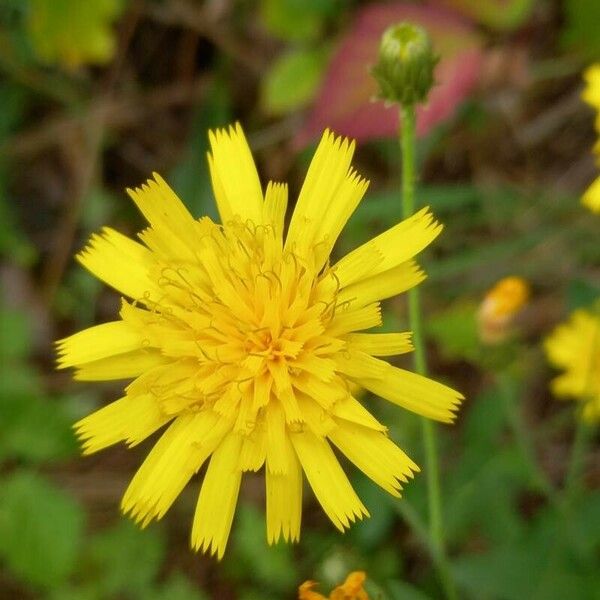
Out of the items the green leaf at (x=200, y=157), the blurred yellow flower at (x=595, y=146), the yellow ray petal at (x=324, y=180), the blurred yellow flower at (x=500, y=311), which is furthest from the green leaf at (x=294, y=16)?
the yellow ray petal at (x=324, y=180)

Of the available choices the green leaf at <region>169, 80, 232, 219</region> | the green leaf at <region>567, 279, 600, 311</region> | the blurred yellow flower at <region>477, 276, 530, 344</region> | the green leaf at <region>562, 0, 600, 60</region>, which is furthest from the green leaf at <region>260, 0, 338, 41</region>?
the green leaf at <region>567, 279, 600, 311</region>

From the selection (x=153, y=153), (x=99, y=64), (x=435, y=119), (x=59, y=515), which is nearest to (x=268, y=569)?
(x=59, y=515)

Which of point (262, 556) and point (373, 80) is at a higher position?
point (373, 80)

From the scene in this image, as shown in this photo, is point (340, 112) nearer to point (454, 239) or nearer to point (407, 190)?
point (454, 239)

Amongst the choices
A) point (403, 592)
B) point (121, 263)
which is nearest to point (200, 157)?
point (121, 263)

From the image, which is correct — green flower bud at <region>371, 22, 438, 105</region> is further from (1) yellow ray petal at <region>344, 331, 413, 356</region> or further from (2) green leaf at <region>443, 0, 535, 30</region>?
(2) green leaf at <region>443, 0, 535, 30</region>

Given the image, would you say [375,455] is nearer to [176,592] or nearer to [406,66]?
[406,66]
